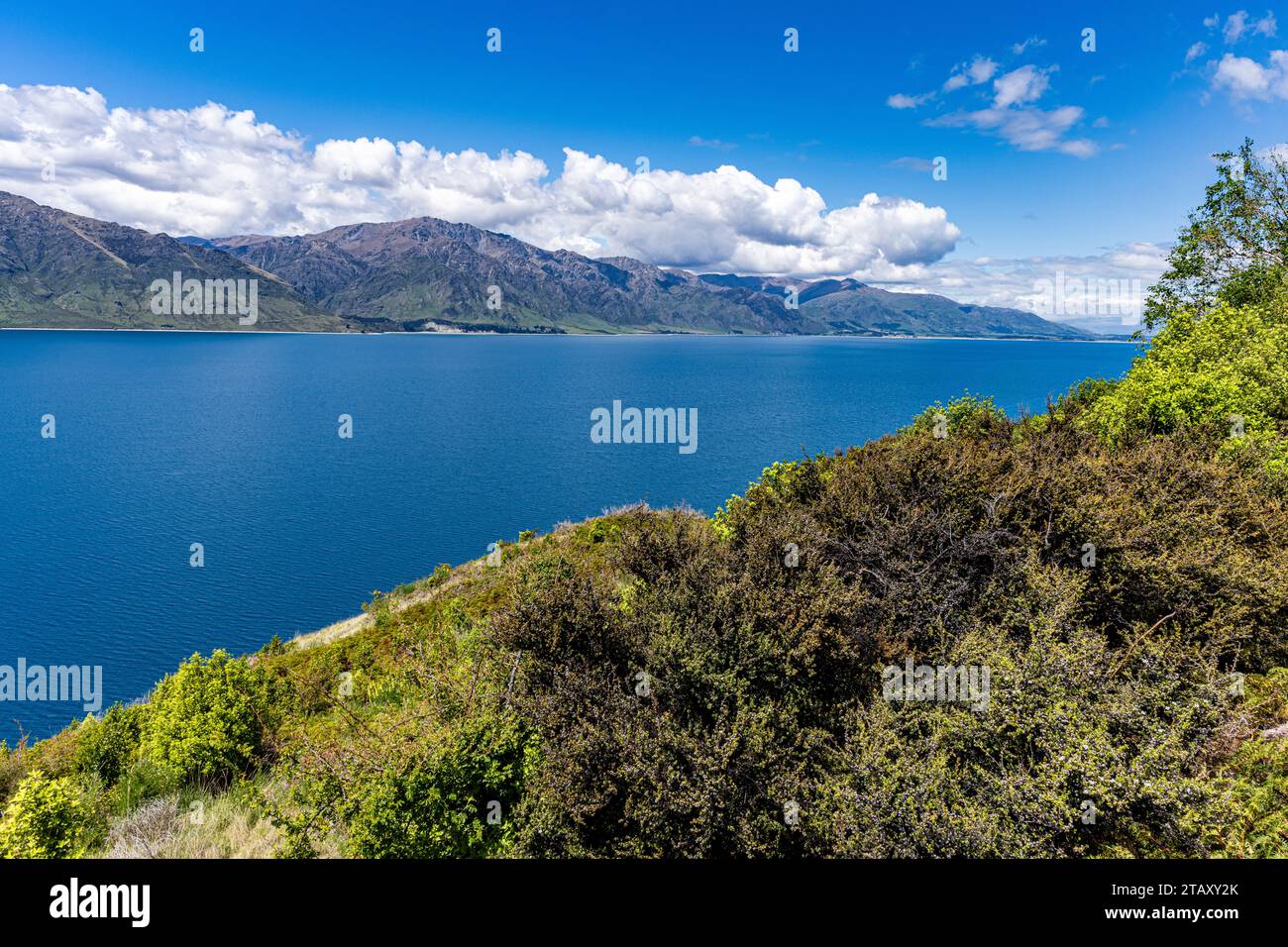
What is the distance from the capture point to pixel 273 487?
69.1m

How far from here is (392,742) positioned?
12094mm

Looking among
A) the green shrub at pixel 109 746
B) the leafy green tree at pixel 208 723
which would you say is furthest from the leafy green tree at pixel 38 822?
the green shrub at pixel 109 746

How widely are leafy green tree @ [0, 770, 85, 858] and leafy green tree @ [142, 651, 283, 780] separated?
6267mm

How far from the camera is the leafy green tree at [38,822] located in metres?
10.7

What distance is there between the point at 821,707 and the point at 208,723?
57.9 ft

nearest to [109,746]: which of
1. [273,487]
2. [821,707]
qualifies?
[821,707]

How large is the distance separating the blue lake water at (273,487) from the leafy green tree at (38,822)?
2936cm

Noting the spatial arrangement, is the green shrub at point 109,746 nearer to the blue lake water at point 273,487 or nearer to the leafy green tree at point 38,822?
the leafy green tree at point 38,822

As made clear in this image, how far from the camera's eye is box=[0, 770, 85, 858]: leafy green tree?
10.7 metres

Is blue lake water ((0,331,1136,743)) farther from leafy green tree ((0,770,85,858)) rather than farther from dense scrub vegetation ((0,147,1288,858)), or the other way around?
leafy green tree ((0,770,85,858))

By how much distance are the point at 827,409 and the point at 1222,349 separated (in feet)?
323

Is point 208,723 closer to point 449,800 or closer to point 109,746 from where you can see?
point 109,746
